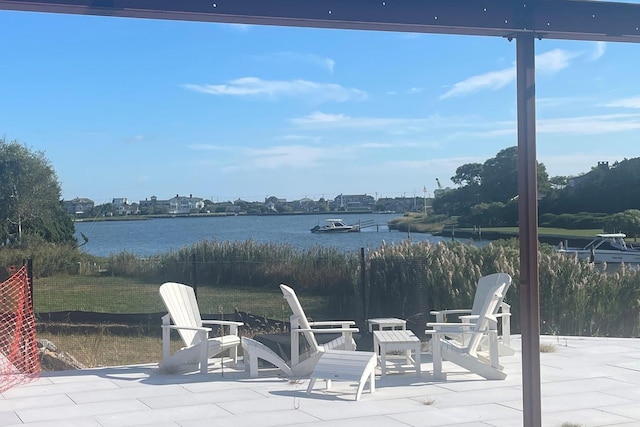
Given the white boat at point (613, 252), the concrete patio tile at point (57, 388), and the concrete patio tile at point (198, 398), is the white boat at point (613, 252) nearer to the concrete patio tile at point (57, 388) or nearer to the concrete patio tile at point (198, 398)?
the concrete patio tile at point (198, 398)

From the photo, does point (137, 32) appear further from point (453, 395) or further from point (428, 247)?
point (428, 247)

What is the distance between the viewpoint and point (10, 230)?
1063 inches

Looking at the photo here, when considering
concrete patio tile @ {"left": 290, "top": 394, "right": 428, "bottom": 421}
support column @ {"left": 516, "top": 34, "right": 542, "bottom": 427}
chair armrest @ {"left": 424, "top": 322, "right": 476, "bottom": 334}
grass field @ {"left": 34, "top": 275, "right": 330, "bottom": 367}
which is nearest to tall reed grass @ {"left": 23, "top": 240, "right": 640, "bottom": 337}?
grass field @ {"left": 34, "top": 275, "right": 330, "bottom": 367}

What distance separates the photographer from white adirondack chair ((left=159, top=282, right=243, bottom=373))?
6805 millimetres

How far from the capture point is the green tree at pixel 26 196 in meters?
25.9

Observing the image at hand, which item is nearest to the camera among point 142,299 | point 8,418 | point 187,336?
point 8,418

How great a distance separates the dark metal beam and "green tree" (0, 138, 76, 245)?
2423 cm

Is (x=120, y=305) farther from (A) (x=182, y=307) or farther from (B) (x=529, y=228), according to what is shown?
(B) (x=529, y=228)

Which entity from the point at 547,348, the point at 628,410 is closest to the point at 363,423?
the point at 628,410

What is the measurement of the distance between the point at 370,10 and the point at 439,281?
24.4ft

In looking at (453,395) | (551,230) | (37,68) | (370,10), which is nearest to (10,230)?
(37,68)

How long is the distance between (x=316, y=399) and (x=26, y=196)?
23.1 metres

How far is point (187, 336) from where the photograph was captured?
705 cm

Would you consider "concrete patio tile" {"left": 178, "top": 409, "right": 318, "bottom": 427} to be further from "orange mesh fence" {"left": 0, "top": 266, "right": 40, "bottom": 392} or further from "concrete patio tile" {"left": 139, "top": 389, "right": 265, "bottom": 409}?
"orange mesh fence" {"left": 0, "top": 266, "right": 40, "bottom": 392}
